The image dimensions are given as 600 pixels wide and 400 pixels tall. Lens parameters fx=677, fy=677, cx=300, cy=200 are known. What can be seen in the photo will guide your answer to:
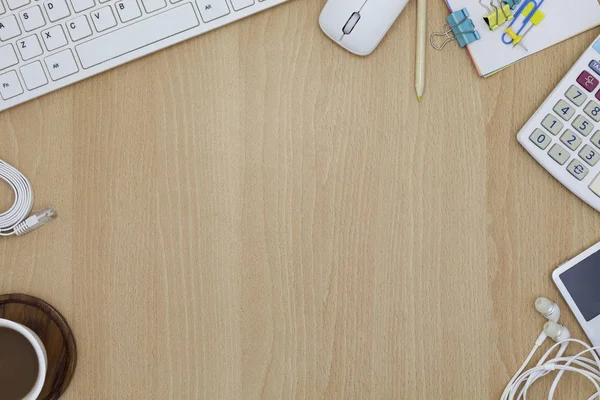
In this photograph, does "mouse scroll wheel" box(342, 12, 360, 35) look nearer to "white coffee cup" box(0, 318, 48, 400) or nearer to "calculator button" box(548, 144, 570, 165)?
"calculator button" box(548, 144, 570, 165)

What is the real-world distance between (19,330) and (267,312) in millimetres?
219

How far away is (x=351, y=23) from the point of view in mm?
609

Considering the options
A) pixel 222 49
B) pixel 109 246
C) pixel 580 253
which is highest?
pixel 222 49

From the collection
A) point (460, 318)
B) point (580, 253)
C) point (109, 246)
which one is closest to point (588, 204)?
point (580, 253)

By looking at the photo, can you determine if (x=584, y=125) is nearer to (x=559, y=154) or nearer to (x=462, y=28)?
(x=559, y=154)

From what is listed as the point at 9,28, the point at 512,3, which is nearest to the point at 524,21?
the point at 512,3

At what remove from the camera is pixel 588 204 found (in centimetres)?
63

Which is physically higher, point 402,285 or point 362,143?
point 362,143

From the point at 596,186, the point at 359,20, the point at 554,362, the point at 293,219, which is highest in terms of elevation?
the point at 359,20

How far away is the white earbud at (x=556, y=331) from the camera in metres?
0.61

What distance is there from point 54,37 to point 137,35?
76mm

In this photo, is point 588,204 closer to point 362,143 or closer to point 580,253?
point 580,253

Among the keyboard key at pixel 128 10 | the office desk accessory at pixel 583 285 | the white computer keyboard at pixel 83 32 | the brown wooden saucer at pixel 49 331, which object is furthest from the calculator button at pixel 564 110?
the brown wooden saucer at pixel 49 331

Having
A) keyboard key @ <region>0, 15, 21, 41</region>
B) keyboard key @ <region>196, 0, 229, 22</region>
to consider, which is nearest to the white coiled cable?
keyboard key @ <region>0, 15, 21, 41</region>
